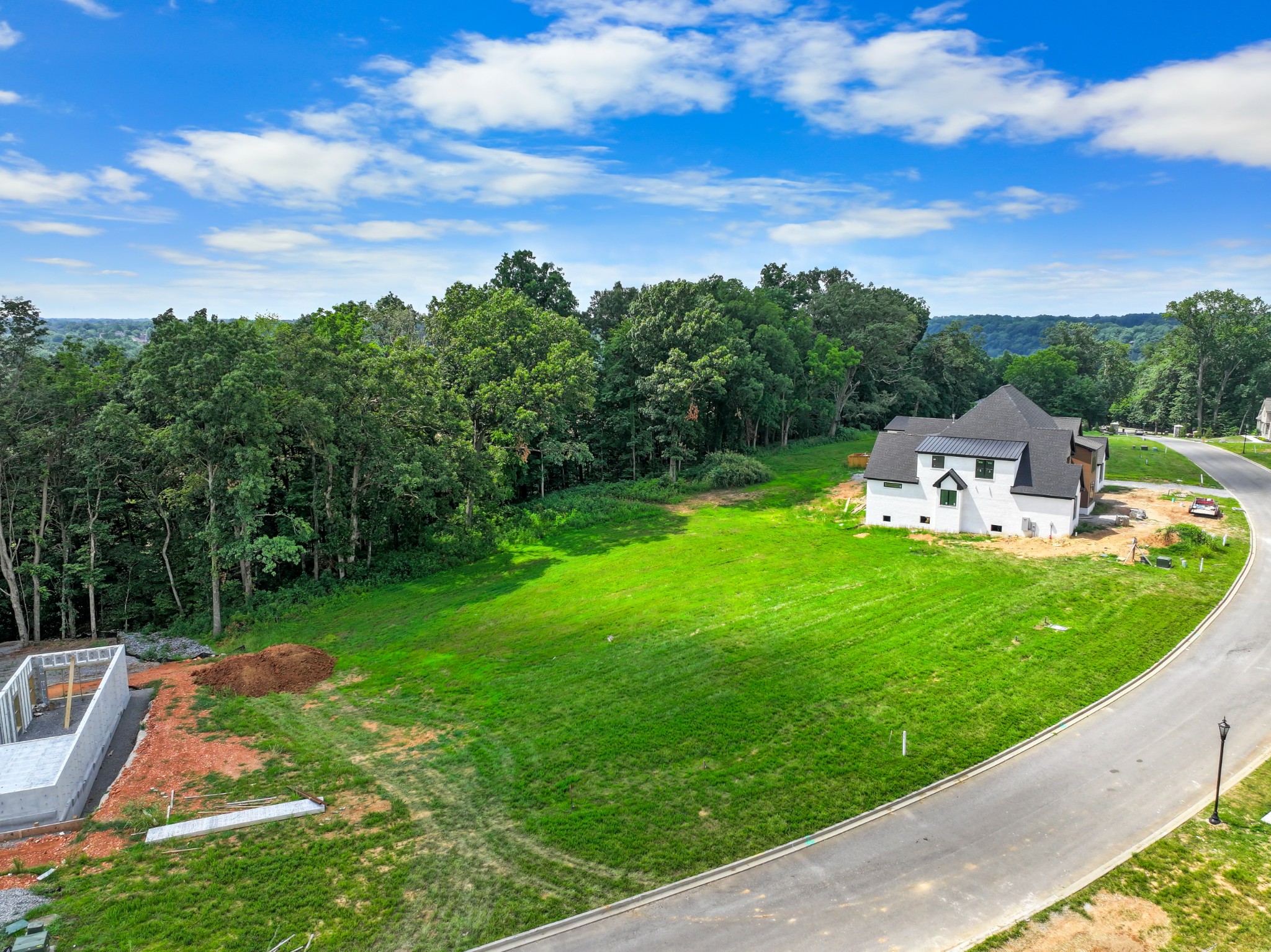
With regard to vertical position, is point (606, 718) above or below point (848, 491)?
below

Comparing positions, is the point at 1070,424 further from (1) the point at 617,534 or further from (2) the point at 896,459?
(1) the point at 617,534

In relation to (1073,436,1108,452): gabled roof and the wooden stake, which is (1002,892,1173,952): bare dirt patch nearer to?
the wooden stake

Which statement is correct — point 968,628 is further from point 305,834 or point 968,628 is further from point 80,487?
point 80,487

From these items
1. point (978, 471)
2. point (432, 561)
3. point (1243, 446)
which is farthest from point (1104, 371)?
point (432, 561)

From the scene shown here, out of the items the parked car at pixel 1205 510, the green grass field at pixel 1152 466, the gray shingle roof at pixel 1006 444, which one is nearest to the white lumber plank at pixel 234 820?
the gray shingle roof at pixel 1006 444

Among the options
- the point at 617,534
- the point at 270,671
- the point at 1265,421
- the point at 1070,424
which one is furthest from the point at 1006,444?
the point at 1265,421

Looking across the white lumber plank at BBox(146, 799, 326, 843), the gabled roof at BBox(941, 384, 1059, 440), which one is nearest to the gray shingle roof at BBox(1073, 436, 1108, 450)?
the gabled roof at BBox(941, 384, 1059, 440)
